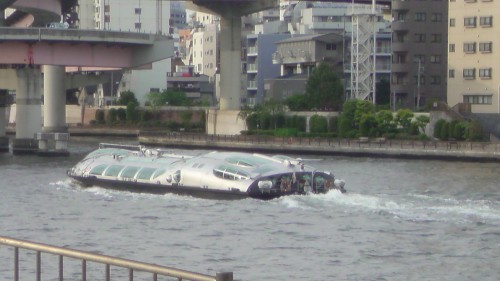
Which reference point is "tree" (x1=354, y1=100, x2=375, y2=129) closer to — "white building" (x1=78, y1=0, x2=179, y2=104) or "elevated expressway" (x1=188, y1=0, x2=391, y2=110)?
"elevated expressway" (x1=188, y1=0, x2=391, y2=110)

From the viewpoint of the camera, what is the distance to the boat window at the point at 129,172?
44.4 m

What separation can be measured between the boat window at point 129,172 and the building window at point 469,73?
36.1 meters

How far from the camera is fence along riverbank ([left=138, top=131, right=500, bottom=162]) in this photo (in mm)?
64500

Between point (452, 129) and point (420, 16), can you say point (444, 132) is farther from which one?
point (420, 16)

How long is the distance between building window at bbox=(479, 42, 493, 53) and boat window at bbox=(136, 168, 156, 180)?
36.3 meters

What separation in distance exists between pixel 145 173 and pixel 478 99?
121 ft

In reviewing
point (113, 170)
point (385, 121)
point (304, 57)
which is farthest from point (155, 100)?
point (113, 170)

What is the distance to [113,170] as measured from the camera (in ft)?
150

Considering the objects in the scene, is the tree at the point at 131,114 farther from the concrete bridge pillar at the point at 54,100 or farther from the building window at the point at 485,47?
the building window at the point at 485,47

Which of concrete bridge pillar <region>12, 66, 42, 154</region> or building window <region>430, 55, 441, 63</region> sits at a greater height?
building window <region>430, 55, 441, 63</region>

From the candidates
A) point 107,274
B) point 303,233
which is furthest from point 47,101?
point 107,274

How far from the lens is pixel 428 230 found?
30344 millimetres

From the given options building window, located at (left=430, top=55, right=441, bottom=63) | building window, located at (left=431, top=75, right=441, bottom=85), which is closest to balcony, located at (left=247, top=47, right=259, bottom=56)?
building window, located at (left=431, top=75, right=441, bottom=85)

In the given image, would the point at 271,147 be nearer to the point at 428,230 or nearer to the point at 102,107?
the point at 102,107
